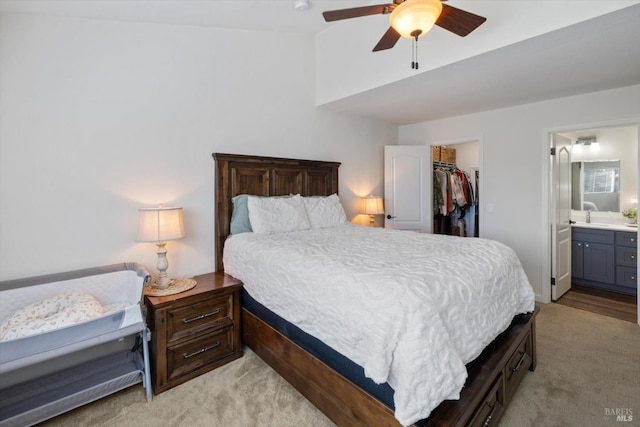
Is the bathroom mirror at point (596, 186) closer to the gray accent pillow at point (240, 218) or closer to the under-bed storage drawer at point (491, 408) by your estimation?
the under-bed storage drawer at point (491, 408)

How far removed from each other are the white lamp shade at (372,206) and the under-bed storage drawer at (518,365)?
226cm

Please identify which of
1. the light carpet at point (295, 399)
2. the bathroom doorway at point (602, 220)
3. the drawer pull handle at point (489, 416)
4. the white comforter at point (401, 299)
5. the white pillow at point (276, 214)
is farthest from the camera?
the bathroom doorway at point (602, 220)

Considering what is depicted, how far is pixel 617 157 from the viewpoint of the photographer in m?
3.99

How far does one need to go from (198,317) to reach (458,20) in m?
2.58

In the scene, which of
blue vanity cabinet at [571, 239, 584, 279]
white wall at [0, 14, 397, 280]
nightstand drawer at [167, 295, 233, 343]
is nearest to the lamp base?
nightstand drawer at [167, 295, 233, 343]

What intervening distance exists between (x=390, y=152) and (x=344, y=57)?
1600mm

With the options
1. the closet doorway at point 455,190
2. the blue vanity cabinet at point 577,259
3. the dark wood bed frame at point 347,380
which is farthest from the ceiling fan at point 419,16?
the blue vanity cabinet at point 577,259

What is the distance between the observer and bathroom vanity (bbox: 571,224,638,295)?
3.60 metres

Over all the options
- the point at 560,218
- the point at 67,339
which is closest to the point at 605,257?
the point at 560,218

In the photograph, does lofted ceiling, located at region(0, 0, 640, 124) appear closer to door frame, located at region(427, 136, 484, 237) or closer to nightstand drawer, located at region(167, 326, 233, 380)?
door frame, located at region(427, 136, 484, 237)

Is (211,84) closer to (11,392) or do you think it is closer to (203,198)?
(203,198)

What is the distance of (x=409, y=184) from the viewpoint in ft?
14.1

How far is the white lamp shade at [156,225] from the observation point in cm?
215

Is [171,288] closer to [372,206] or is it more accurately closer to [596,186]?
[372,206]
